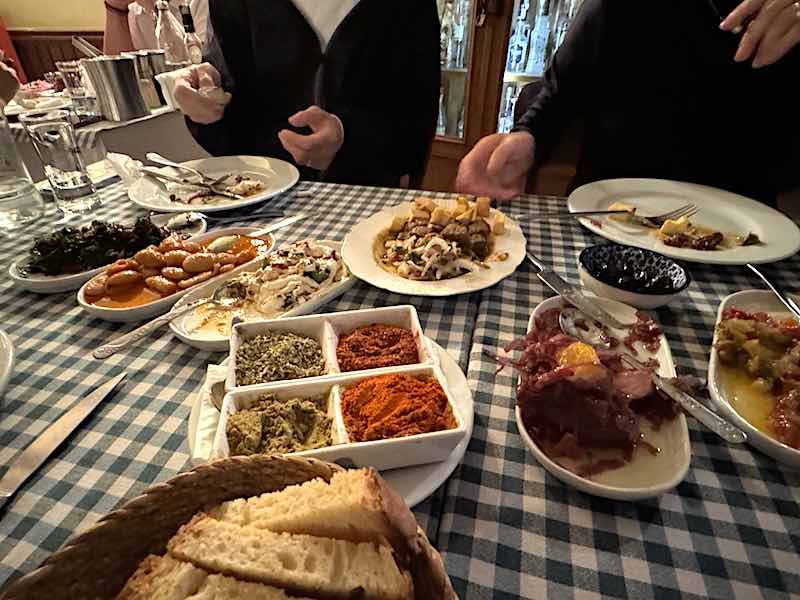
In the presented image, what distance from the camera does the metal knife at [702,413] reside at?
2.40 ft

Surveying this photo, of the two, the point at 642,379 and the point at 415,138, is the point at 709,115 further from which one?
the point at 642,379

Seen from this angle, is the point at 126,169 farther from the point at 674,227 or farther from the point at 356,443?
the point at 674,227

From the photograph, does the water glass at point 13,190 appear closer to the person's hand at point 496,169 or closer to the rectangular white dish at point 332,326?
the rectangular white dish at point 332,326

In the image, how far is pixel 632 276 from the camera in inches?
44.6

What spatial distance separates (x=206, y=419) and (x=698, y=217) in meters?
1.56

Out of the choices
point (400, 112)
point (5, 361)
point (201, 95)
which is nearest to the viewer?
point (5, 361)

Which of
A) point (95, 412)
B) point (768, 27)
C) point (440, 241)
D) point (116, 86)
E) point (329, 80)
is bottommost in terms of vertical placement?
point (95, 412)

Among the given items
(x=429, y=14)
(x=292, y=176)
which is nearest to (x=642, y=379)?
(x=292, y=176)

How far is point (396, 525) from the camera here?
49 centimetres

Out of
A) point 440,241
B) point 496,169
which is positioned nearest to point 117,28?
point 496,169

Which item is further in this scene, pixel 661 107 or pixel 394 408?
pixel 661 107

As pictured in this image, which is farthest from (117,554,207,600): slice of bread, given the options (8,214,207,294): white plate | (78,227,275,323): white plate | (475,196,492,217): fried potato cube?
(475,196,492,217): fried potato cube

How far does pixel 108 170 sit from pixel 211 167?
57cm

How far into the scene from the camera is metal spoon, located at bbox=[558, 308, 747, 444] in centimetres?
74
